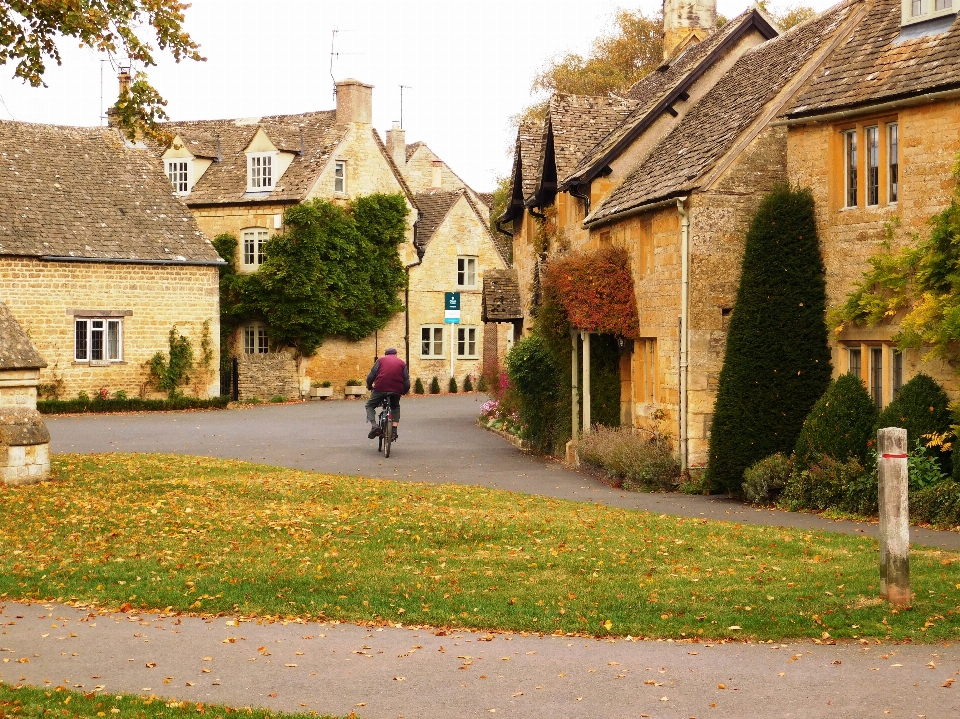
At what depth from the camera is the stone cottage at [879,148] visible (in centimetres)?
1535

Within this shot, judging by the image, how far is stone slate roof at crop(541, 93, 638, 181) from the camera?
1017 inches

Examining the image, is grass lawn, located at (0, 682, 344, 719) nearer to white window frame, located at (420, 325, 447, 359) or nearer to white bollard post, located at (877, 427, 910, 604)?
white bollard post, located at (877, 427, 910, 604)

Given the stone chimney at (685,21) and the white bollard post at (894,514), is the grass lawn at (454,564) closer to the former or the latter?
the white bollard post at (894,514)

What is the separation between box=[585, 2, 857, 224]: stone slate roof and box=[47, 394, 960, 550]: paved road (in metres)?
4.92

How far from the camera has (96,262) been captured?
36531 millimetres

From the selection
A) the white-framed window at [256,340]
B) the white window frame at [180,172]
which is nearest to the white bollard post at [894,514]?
the white-framed window at [256,340]

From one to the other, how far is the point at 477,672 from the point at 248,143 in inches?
1588

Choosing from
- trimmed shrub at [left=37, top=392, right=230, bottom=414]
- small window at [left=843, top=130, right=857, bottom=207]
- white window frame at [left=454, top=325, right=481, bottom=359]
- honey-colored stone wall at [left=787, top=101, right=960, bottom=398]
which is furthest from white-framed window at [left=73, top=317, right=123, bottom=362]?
small window at [left=843, top=130, right=857, bottom=207]

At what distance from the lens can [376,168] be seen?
45.5m

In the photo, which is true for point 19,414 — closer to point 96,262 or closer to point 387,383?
point 387,383

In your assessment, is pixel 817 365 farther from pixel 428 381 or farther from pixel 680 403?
pixel 428 381

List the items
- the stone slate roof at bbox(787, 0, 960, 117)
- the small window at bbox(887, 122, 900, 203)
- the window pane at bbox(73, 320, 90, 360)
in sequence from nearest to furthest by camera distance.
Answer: the stone slate roof at bbox(787, 0, 960, 117) → the small window at bbox(887, 122, 900, 203) → the window pane at bbox(73, 320, 90, 360)

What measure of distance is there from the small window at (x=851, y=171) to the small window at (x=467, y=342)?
3261cm

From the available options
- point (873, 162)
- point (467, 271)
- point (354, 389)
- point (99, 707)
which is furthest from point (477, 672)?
point (467, 271)
